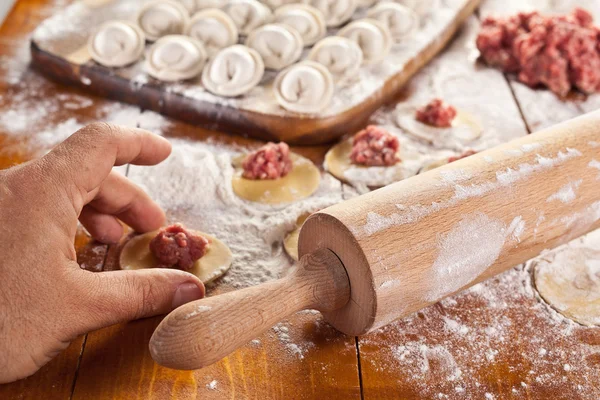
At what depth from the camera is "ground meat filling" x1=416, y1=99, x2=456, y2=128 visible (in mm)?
2184

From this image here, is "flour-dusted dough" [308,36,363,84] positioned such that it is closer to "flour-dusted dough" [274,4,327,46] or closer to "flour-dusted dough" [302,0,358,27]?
"flour-dusted dough" [274,4,327,46]

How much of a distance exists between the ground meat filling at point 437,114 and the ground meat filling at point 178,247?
868 mm

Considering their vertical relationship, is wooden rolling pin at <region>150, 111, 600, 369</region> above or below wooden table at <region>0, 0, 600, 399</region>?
above

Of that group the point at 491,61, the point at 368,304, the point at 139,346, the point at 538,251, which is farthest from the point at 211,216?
the point at 491,61

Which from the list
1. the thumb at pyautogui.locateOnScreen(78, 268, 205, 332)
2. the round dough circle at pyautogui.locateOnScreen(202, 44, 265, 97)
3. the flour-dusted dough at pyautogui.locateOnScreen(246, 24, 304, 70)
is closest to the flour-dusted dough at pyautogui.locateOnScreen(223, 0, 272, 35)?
the flour-dusted dough at pyautogui.locateOnScreen(246, 24, 304, 70)

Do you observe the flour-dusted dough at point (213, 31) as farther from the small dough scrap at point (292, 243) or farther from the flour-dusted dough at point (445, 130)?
Result: the small dough scrap at point (292, 243)

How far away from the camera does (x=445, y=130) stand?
2184mm

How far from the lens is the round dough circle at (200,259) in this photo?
63.9 inches

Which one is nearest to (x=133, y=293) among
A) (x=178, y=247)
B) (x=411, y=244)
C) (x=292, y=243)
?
(x=178, y=247)

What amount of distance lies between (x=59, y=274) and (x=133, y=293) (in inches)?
6.1

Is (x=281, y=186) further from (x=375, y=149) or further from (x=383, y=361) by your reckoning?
(x=383, y=361)

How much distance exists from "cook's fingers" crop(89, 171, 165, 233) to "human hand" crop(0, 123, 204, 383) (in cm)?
8

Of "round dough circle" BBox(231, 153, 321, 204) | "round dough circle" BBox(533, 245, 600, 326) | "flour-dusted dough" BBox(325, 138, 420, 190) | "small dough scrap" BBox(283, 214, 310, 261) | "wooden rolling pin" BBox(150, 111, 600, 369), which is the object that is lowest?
"flour-dusted dough" BBox(325, 138, 420, 190)

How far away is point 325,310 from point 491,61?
58.5 inches
